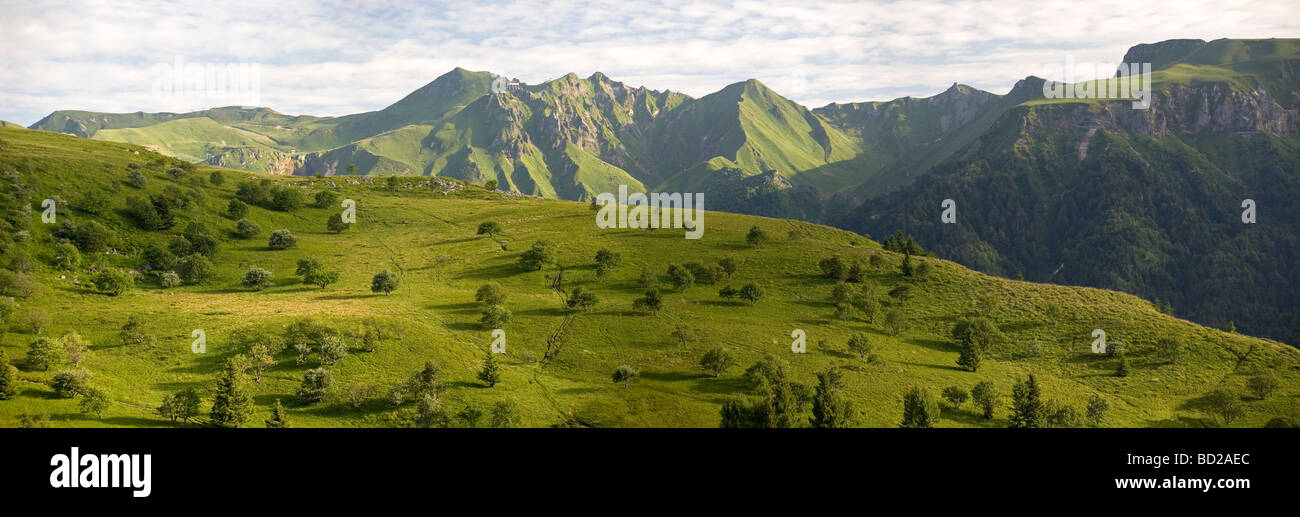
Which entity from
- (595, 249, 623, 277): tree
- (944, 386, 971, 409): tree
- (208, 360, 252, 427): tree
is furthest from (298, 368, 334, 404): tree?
(944, 386, 971, 409): tree

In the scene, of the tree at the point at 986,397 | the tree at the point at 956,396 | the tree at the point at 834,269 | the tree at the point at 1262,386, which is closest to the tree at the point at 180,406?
the tree at the point at 956,396

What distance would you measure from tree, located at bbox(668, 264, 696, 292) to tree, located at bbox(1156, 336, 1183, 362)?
237 ft

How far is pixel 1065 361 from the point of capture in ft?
286

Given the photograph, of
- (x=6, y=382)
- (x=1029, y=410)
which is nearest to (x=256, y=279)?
(x=6, y=382)

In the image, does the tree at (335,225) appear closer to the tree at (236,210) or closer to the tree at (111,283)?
the tree at (236,210)

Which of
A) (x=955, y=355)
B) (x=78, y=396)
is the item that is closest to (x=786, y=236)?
(x=955, y=355)

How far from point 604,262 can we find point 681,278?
16.6 meters

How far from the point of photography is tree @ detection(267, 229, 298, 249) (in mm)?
120919

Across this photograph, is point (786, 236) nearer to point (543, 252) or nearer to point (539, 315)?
point (543, 252)

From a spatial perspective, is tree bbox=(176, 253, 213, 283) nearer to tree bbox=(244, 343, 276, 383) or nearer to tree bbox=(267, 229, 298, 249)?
tree bbox=(267, 229, 298, 249)

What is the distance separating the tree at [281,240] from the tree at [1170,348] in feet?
509

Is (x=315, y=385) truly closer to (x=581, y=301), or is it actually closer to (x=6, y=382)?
(x=6, y=382)
